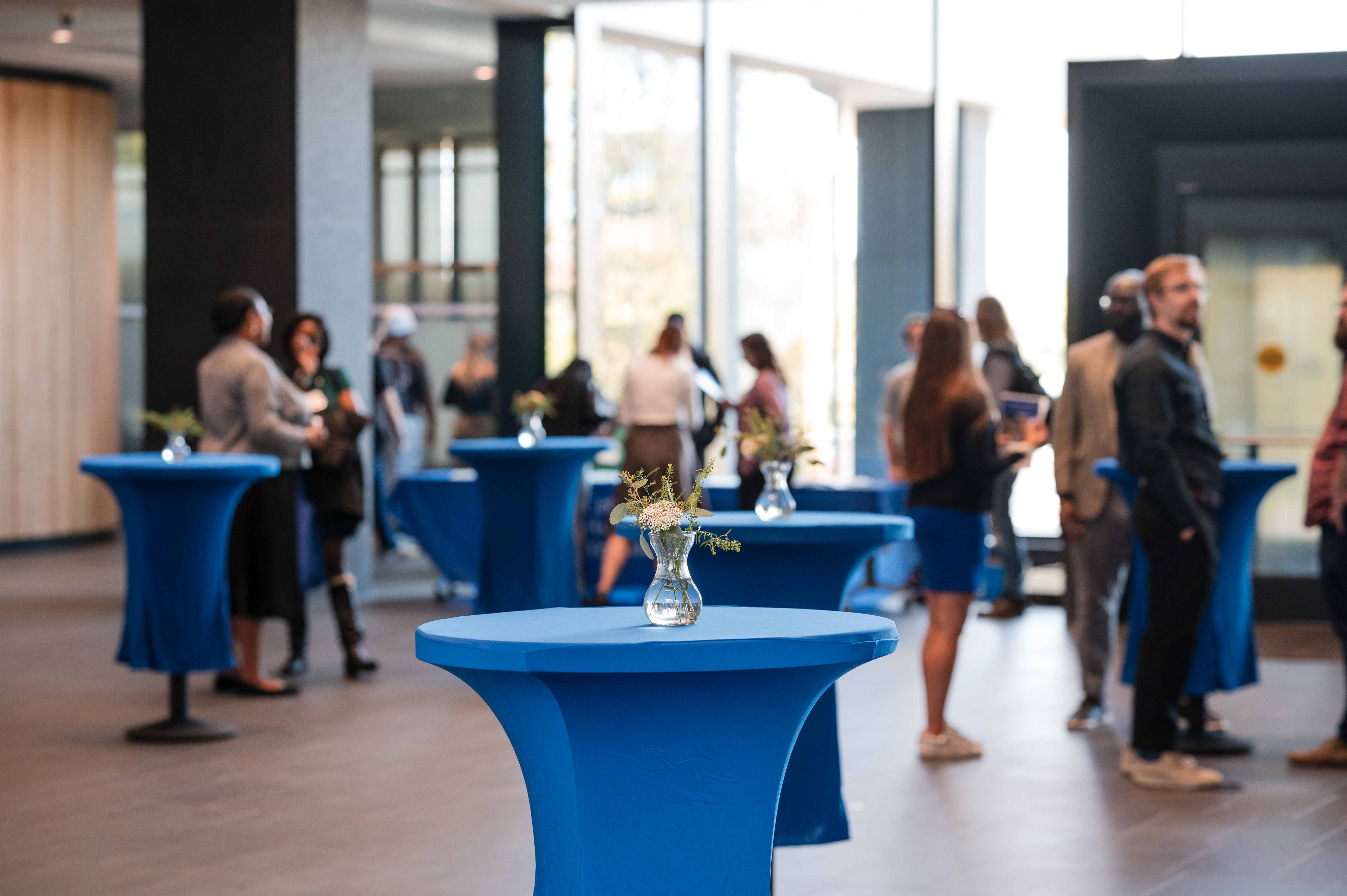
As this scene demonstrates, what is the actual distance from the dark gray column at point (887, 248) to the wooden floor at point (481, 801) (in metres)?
4.17

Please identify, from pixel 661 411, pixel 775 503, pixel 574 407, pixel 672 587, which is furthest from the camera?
pixel 574 407

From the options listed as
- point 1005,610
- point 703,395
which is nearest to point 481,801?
point 703,395

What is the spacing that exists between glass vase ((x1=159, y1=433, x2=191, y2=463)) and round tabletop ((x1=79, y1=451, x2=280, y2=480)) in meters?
0.04

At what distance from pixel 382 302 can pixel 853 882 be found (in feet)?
38.1

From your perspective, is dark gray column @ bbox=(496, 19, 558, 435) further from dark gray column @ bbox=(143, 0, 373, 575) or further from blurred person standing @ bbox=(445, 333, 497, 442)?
dark gray column @ bbox=(143, 0, 373, 575)

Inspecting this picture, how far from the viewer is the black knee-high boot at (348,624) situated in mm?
7422

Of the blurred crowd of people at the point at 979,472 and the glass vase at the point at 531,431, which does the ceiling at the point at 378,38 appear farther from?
the glass vase at the point at 531,431

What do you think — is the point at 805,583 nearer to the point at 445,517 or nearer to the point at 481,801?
the point at 481,801

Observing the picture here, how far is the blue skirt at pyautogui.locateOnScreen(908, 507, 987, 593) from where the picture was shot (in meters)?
5.57

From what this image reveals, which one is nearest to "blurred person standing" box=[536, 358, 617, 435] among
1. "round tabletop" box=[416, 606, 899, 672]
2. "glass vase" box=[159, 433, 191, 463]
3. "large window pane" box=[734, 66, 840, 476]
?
"large window pane" box=[734, 66, 840, 476]

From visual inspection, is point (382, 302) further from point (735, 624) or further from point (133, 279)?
point (735, 624)

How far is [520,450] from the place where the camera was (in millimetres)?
7367

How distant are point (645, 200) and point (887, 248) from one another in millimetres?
1767

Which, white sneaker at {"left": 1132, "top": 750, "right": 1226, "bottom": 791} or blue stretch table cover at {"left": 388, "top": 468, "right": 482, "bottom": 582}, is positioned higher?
blue stretch table cover at {"left": 388, "top": 468, "right": 482, "bottom": 582}
